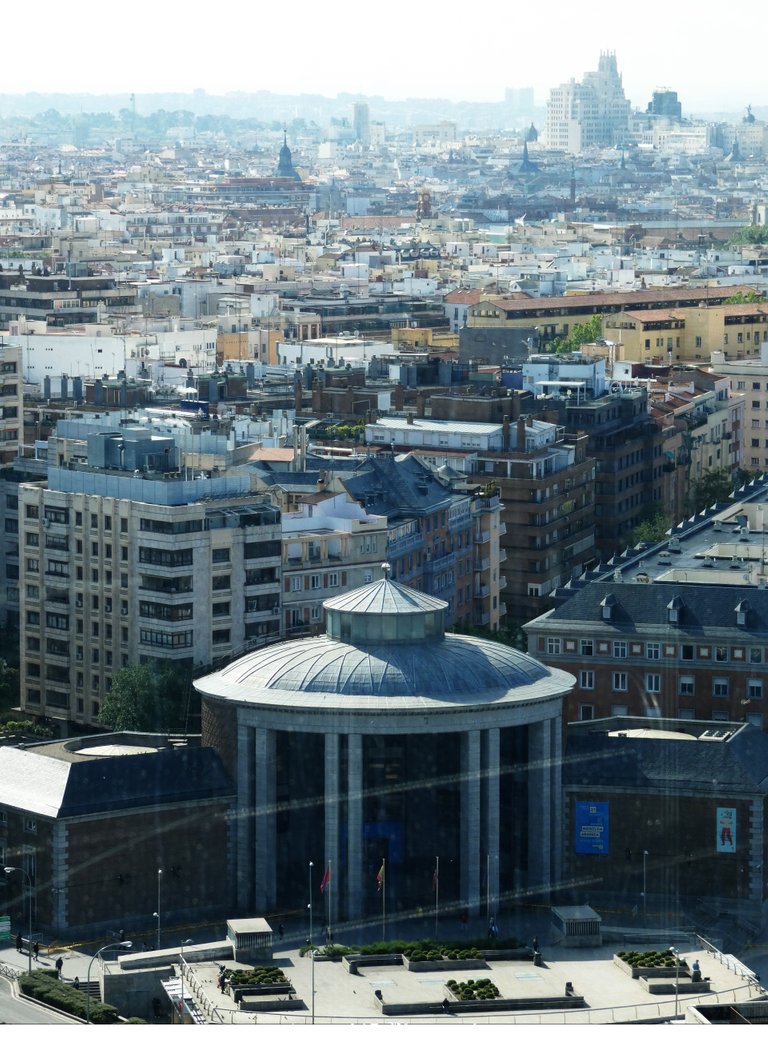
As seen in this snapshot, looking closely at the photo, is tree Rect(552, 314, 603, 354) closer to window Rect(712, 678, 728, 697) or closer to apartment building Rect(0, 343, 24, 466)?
apartment building Rect(0, 343, 24, 466)

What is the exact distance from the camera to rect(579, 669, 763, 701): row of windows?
34.2m

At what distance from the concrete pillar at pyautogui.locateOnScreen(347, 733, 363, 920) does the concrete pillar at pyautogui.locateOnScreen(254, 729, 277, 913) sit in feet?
2.72

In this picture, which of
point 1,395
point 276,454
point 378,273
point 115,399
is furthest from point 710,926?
point 378,273

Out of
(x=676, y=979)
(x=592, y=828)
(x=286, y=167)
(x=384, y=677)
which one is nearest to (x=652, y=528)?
(x=592, y=828)

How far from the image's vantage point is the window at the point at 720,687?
34.3 metres

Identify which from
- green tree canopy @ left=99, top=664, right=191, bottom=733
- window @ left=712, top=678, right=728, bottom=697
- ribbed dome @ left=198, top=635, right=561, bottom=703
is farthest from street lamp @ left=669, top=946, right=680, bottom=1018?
green tree canopy @ left=99, top=664, right=191, bottom=733

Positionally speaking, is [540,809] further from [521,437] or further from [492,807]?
[521,437]

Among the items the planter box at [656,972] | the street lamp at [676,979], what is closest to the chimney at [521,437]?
the street lamp at [676,979]

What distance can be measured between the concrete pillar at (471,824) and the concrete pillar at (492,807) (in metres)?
0.12

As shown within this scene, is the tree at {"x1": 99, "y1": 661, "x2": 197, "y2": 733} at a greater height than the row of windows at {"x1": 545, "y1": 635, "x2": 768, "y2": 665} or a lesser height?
lesser

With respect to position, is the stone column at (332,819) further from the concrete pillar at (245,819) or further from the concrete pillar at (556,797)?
the concrete pillar at (556,797)

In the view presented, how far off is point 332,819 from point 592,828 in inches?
111

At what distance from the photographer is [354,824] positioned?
93.6ft

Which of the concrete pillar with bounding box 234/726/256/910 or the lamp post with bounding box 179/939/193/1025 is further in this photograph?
the concrete pillar with bounding box 234/726/256/910
